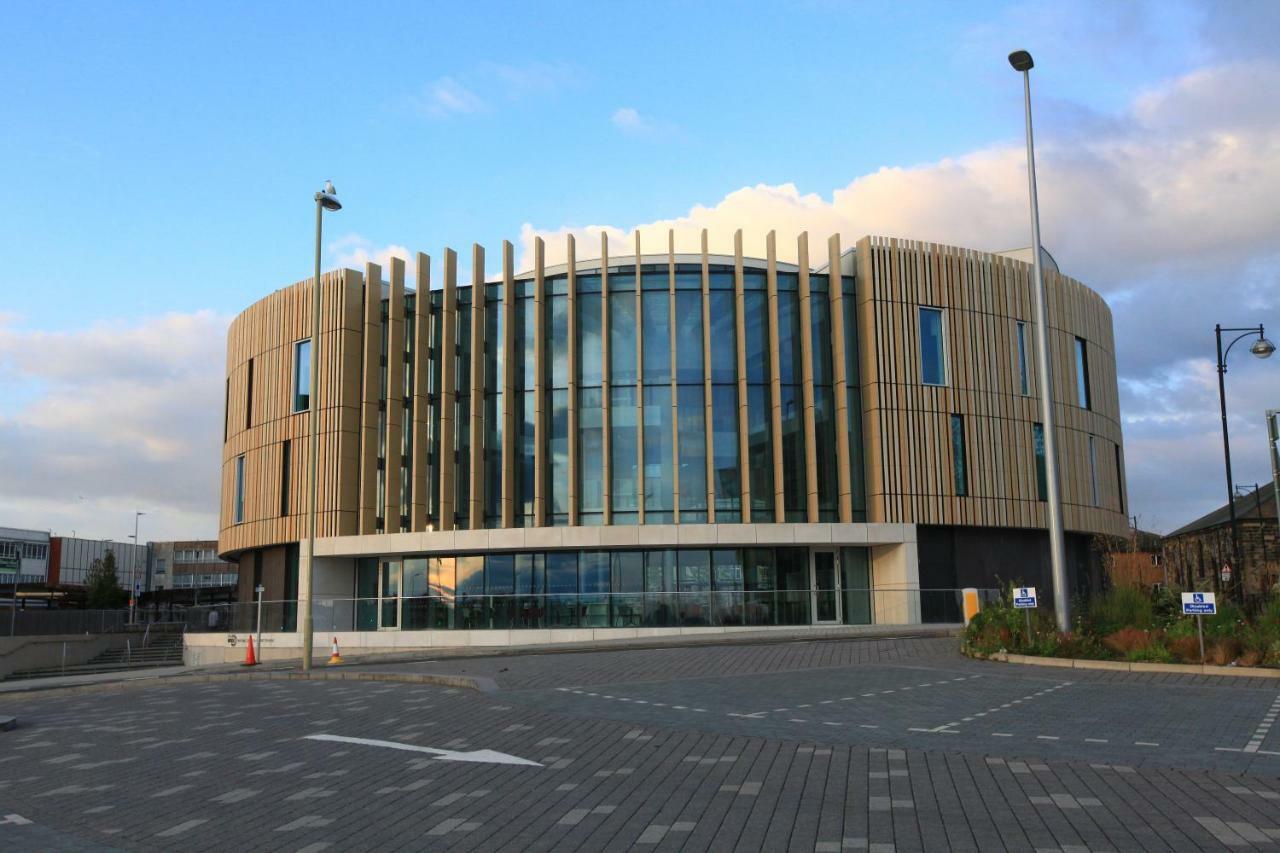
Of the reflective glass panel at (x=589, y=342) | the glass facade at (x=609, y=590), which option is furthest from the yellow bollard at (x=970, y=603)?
the reflective glass panel at (x=589, y=342)

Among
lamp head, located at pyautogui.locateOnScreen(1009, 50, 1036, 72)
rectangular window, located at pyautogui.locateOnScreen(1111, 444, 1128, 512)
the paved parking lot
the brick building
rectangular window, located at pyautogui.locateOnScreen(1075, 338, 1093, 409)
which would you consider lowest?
the paved parking lot

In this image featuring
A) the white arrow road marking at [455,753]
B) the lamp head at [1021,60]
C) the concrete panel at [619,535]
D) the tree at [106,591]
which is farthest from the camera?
the tree at [106,591]

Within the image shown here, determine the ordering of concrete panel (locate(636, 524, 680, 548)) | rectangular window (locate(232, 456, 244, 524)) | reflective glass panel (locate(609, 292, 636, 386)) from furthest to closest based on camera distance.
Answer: rectangular window (locate(232, 456, 244, 524)) → reflective glass panel (locate(609, 292, 636, 386)) → concrete panel (locate(636, 524, 680, 548))

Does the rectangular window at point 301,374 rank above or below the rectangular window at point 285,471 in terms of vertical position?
above

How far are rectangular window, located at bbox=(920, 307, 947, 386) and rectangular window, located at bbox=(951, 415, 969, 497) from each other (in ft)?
4.62

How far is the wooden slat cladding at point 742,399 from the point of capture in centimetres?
3475

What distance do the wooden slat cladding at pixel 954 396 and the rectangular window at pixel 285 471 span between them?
67.3 feet

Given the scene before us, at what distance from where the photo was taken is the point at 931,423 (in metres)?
35.0

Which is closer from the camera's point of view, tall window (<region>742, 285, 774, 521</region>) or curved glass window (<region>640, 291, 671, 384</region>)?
tall window (<region>742, 285, 774, 521</region>)

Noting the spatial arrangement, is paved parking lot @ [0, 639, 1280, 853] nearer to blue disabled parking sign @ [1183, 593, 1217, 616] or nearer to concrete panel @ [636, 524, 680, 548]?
blue disabled parking sign @ [1183, 593, 1217, 616]

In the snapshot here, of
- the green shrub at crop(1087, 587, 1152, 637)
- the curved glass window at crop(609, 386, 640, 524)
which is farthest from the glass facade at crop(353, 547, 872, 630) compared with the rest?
the green shrub at crop(1087, 587, 1152, 637)

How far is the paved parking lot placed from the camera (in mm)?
7574

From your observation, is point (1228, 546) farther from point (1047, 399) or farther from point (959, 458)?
point (1047, 399)

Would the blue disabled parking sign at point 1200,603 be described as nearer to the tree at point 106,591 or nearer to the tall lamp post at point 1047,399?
the tall lamp post at point 1047,399
